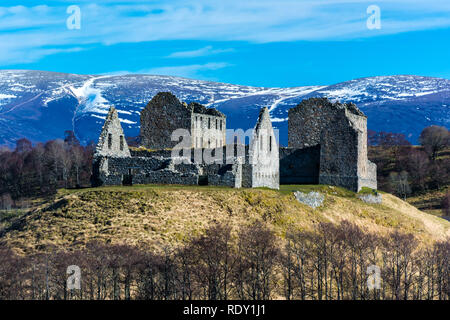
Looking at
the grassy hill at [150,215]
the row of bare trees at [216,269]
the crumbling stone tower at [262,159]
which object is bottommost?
the row of bare trees at [216,269]

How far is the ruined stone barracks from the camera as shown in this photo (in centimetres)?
5719

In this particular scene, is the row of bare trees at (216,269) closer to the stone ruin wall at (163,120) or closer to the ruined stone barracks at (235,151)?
the ruined stone barracks at (235,151)

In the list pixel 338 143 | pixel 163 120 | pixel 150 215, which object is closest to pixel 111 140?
pixel 163 120

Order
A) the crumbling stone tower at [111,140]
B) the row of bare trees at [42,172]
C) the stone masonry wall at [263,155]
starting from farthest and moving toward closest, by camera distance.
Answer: the row of bare trees at [42,172], the crumbling stone tower at [111,140], the stone masonry wall at [263,155]

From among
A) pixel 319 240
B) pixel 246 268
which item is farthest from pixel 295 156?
pixel 246 268

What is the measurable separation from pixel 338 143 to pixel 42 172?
90866mm

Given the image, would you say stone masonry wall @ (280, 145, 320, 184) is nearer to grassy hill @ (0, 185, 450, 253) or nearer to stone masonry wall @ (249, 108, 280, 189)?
stone masonry wall @ (249, 108, 280, 189)

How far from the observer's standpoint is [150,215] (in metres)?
48.2

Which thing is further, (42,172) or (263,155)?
(42,172)

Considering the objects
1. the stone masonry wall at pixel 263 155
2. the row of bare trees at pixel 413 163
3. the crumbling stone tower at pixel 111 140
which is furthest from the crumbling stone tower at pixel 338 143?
the row of bare trees at pixel 413 163

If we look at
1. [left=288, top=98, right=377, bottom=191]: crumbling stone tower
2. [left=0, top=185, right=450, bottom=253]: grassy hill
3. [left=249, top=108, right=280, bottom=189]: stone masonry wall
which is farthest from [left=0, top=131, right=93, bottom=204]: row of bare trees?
[left=0, top=185, right=450, bottom=253]: grassy hill

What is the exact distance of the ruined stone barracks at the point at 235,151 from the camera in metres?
57.2

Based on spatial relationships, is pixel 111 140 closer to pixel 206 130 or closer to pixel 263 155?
pixel 206 130
